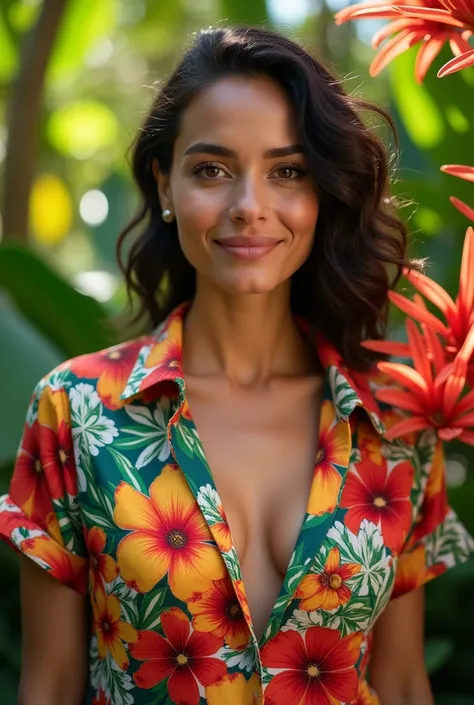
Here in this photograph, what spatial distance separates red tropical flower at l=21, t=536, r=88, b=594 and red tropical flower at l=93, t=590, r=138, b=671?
1.6 inches

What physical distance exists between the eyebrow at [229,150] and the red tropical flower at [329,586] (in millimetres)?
550

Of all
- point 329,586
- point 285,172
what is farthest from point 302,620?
point 285,172

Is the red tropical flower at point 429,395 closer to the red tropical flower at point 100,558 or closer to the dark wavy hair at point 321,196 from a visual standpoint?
the dark wavy hair at point 321,196

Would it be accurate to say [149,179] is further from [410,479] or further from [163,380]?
[410,479]

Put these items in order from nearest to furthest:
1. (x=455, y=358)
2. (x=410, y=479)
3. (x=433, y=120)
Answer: (x=455, y=358), (x=410, y=479), (x=433, y=120)

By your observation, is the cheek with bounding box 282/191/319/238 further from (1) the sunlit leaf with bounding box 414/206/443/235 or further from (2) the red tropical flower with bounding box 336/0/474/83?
(1) the sunlit leaf with bounding box 414/206/443/235

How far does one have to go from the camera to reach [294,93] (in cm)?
138

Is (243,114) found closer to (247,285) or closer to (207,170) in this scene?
(207,170)

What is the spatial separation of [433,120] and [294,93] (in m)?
0.96

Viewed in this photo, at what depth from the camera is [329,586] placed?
1.33 m

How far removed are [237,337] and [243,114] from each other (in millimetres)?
352

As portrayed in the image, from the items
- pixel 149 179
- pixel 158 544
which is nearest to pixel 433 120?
pixel 149 179

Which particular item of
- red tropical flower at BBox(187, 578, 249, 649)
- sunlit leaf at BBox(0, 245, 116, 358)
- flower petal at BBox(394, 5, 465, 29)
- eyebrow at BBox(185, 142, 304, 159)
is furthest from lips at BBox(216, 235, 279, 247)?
sunlit leaf at BBox(0, 245, 116, 358)

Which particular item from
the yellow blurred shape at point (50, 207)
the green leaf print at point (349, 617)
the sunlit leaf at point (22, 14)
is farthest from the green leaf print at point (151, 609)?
the yellow blurred shape at point (50, 207)
